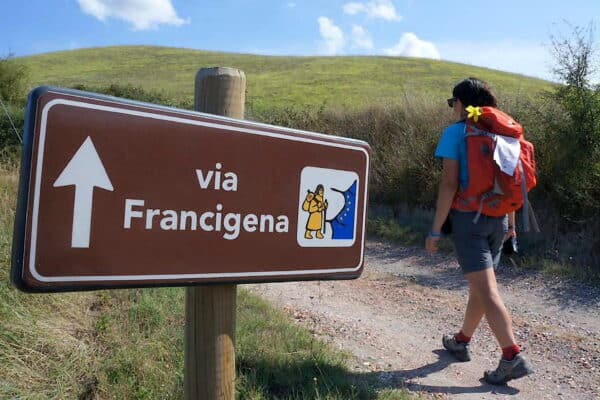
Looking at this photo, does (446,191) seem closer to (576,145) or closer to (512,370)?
(512,370)

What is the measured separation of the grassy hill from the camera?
2755 cm

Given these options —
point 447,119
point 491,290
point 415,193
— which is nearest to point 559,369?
point 491,290

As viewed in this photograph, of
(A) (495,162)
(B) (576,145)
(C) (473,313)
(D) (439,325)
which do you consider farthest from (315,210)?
(B) (576,145)

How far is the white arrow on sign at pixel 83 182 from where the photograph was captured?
3.82 ft

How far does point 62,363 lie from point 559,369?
322 centimetres

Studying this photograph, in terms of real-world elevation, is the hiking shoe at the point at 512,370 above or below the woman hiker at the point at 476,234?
below

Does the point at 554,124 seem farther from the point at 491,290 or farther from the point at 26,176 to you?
the point at 26,176

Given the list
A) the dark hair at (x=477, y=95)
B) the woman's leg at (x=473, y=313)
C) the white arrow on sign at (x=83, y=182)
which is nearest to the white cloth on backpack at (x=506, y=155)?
the dark hair at (x=477, y=95)

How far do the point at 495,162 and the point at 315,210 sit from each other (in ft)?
5.56

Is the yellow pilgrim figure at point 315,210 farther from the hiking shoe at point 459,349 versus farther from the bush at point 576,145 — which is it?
the bush at point 576,145

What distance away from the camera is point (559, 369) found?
3521 mm

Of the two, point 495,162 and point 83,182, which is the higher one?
point 495,162

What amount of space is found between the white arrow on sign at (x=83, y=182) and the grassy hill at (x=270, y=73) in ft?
74.3

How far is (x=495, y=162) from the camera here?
9.55 feet
